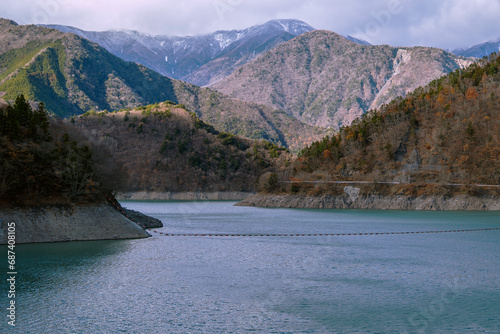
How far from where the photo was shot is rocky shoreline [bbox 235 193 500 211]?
8919 cm

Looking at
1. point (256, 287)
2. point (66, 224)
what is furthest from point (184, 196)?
point (256, 287)

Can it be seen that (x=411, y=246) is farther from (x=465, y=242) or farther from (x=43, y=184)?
(x=43, y=184)

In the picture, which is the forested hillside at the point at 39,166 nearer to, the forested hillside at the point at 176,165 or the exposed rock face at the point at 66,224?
the exposed rock face at the point at 66,224

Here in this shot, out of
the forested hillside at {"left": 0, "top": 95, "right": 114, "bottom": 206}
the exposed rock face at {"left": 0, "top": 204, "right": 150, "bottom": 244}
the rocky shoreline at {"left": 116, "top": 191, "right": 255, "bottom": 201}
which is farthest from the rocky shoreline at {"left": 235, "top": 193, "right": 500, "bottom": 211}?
the forested hillside at {"left": 0, "top": 95, "right": 114, "bottom": 206}

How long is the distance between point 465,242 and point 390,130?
73251 mm

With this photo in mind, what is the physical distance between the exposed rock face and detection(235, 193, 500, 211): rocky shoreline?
6617 centimetres

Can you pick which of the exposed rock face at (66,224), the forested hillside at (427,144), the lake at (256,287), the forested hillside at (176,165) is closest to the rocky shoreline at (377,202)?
the forested hillside at (427,144)

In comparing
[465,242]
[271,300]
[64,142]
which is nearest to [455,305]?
[271,300]

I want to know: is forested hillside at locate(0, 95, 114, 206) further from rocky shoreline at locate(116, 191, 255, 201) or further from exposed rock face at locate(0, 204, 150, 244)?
rocky shoreline at locate(116, 191, 255, 201)

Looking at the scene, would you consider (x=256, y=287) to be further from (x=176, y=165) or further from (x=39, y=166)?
(x=176, y=165)

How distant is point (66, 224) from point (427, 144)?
87.4 metres

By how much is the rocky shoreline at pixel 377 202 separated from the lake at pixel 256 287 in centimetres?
4959

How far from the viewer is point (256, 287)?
2530cm

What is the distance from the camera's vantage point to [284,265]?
3203cm
